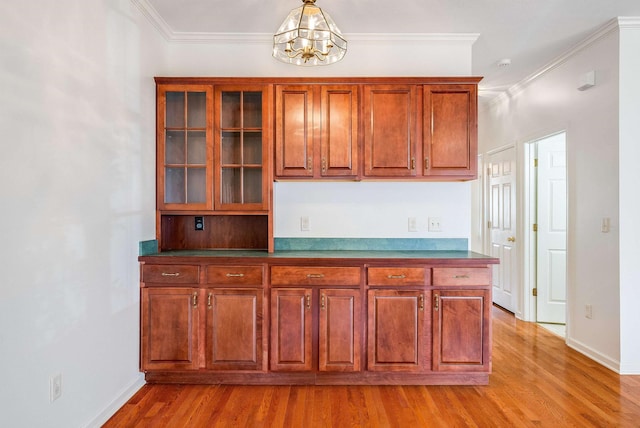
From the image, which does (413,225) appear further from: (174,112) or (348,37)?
(174,112)

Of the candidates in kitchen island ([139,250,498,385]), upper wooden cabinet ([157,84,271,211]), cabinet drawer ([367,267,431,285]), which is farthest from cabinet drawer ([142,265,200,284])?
cabinet drawer ([367,267,431,285])

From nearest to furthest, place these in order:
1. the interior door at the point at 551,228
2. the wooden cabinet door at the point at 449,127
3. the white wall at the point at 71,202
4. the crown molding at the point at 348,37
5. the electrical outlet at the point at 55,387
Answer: the white wall at the point at 71,202
the electrical outlet at the point at 55,387
the wooden cabinet door at the point at 449,127
the crown molding at the point at 348,37
the interior door at the point at 551,228

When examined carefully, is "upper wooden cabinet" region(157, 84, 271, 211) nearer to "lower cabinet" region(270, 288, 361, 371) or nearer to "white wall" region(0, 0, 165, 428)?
"white wall" region(0, 0, 165, 428)

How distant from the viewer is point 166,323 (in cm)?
267

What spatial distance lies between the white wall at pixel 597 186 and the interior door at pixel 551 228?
0.43 metres

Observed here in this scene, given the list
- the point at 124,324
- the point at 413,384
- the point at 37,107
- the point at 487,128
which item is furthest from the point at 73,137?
the point at 487,128

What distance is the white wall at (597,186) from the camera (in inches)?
115

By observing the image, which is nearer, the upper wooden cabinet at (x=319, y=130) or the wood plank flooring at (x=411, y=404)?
the wood plank flooring at (x=411, y=404)

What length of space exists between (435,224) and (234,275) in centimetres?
173

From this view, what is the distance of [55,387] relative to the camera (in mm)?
1864

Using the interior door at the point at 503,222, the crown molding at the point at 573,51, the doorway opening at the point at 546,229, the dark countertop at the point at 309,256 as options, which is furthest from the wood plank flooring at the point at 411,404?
the crown molding at the point at 573,51

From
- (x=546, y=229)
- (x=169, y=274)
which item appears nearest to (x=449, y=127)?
(x=546, y=229)

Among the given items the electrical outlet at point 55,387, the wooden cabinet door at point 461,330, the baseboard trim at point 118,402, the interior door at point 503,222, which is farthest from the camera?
the interior door at point 503,222

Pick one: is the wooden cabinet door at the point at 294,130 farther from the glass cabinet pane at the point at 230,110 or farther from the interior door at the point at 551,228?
the interior door at the point at 551,228
